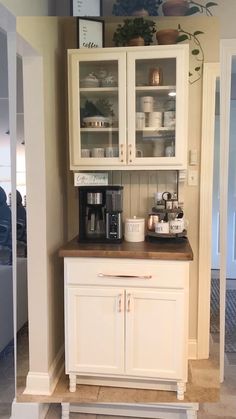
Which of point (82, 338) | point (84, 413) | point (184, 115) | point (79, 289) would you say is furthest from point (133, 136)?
point (84, 413)

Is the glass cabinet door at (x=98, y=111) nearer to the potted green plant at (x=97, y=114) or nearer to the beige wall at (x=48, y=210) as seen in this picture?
the potted green plant at (x=97, y=114)

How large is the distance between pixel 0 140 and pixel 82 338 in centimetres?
104

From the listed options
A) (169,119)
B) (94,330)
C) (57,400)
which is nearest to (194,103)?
(169,119)

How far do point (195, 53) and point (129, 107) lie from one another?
0.53m

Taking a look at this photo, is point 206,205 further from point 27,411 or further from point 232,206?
point 27,411

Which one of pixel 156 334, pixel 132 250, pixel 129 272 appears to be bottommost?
pixel 156 334

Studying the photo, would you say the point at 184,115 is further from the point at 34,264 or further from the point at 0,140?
the point at 34,264

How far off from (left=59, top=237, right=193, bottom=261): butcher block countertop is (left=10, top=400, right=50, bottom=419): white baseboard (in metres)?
0.78

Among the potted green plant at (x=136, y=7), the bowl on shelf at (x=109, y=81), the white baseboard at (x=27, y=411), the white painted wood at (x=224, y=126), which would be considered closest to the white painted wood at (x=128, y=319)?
the white baseboard at (x=27, y=411)

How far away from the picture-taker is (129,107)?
188cm

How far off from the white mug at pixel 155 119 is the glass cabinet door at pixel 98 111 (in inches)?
6.0

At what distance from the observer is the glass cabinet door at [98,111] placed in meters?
1.90

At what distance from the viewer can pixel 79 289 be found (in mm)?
1788

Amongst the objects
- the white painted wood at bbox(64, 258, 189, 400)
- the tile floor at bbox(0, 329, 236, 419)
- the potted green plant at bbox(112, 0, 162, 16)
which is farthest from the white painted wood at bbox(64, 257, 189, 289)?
the potted green plant at bbox(112, 0, 162, 16)
